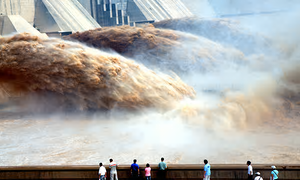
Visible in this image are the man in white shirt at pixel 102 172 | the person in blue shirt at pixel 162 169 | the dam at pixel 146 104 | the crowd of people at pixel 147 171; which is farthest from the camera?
the dam at pixel 146 104

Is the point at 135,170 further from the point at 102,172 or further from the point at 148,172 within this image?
the point at 102,172

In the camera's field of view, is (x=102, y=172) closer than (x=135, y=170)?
Yes

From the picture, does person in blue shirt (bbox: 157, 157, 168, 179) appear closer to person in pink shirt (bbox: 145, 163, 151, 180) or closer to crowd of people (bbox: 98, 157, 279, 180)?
crowd of people (bbox: 98, 157, 279, 180)

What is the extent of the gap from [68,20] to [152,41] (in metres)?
13.6

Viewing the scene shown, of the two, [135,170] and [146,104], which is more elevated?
[146,104]

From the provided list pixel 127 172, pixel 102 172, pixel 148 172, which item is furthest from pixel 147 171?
pixel 102 172

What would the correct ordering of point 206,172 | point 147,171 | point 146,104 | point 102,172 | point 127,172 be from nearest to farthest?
point 206,172 < point 102,172 < point 147,171 < point 127,172 < point 146,104

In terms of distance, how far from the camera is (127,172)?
7922 mm

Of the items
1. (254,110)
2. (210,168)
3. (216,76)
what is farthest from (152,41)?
(210,168)

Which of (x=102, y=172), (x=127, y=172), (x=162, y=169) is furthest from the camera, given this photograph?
(x=127, y=172)

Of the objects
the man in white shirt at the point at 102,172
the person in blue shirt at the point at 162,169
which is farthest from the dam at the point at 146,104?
the man in white shirt at the point at 102,172

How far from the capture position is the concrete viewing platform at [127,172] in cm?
780

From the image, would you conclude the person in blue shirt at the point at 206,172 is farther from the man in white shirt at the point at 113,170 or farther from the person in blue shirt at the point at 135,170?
the man in white shirt at the point at 113,170

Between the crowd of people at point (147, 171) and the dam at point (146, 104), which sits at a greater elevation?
the dam at point (146, 104)
